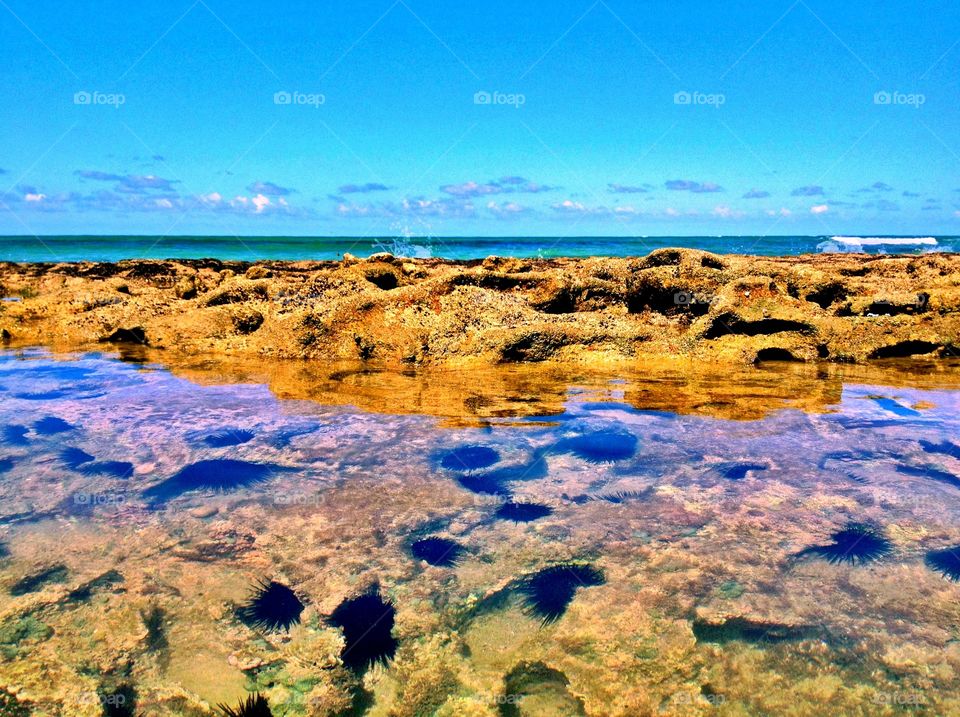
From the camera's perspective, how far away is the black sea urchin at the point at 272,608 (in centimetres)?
261

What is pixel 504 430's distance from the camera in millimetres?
5066

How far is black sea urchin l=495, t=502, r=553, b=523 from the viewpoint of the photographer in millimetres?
3500

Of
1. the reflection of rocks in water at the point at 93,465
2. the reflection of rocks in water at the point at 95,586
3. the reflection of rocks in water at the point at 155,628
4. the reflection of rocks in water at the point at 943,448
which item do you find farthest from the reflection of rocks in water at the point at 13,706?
the reflection of rocks in water at the point at 943,448

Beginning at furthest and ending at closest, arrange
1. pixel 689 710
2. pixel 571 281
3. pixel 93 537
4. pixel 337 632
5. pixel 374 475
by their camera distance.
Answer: pixel 571 281, pixel 374 475, pixel 93 537, pixel 337 632, pixel 689 710

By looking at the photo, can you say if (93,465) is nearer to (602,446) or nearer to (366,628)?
(366,628)

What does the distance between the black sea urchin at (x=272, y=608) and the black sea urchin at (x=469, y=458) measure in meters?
1.57

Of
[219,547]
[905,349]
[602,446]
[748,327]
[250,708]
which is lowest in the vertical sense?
[250,708]

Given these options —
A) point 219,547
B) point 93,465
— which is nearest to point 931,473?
point 219,547

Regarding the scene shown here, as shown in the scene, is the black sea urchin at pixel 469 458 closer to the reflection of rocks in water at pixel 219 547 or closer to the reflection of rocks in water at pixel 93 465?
the reflection of rocks in water at pixel 219 547

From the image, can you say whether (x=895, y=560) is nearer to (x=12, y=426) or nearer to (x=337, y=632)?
(x=337, y=632)

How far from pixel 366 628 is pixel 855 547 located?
243 centimetres

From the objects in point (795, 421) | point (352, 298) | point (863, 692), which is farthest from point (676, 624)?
point (352, 298)

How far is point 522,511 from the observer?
3592 millimetres

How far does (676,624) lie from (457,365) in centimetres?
529
